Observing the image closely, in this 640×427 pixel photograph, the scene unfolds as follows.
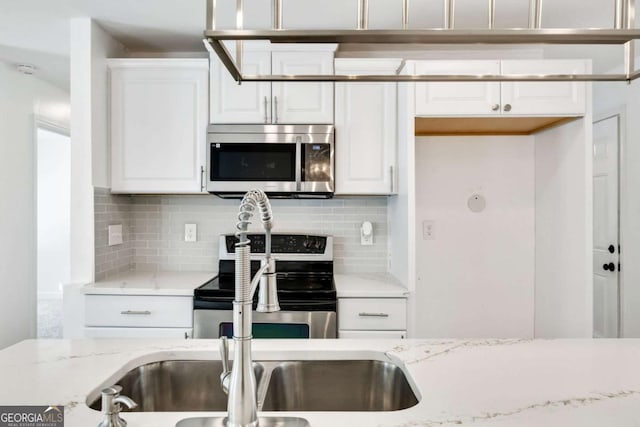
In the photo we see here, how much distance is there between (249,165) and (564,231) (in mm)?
1896

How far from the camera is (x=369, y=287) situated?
7.92 feet

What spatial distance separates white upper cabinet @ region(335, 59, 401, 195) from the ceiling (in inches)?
12.1

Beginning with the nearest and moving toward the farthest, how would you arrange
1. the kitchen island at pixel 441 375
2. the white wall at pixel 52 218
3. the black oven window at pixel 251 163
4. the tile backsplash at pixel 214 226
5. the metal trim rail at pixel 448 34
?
the metal trim rail at pixel 448 34 < the kitchen island at pixel 441 375 < the black oven window at pixel 251 163 < the tile backsplash at pixel 214 226 < the white wall at pixel 52 218

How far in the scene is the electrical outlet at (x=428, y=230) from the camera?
9.32 feet

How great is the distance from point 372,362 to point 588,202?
5.53ft

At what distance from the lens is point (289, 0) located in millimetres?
2240

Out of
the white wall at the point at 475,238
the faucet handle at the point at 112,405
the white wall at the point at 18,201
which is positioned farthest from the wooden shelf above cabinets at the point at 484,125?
the white wall at the point at 18,201

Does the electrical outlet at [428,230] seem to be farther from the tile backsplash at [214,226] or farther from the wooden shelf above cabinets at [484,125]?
the wooden shelf above cabinets at [484,125]

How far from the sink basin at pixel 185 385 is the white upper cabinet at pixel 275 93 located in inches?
63.9

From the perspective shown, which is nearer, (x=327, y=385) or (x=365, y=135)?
(x=327, y=385)

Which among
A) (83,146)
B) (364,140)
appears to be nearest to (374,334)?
(364,140)

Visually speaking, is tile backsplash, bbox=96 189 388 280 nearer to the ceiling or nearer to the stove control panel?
the stove control panel

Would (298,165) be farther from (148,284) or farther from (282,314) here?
(148,284)

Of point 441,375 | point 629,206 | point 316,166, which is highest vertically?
point 316,166
